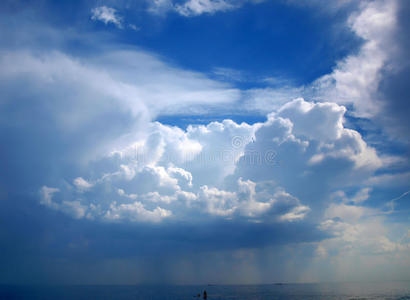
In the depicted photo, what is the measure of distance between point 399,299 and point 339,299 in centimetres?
2174

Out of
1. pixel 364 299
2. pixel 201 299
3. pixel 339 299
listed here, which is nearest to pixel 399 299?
pixel 364 299

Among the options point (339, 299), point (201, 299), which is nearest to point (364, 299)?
point (339, 299)

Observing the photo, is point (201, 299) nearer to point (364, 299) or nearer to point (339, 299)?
point (339, 299)

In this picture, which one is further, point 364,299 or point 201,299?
point 201,299

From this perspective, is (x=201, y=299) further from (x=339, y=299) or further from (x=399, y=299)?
(x=399, y=299)

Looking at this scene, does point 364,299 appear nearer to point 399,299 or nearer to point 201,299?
point 399,299

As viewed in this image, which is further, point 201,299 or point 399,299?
point 201,299

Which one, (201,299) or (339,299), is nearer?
(339,299)

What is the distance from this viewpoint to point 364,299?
4638 inches

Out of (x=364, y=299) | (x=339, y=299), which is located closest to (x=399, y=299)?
(x=364, y=299)

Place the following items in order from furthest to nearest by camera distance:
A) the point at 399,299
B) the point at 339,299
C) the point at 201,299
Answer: the point at 201,299 → the point at 339,299 → the point at 399,299

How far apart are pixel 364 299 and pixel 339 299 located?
988cm

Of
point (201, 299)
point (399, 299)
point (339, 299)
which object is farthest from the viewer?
point (201, 299)

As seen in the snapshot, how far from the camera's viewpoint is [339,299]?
123750mm
